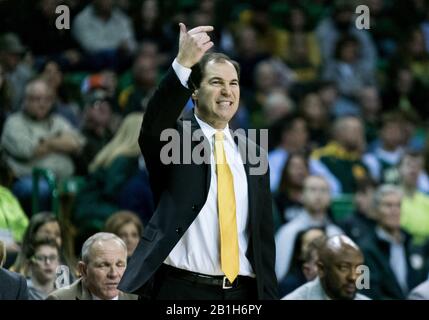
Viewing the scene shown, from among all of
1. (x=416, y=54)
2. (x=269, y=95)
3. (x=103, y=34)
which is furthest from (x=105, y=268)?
(x=416, y=54)

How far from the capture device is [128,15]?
990 centimetres

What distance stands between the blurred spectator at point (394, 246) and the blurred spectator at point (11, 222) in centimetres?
241

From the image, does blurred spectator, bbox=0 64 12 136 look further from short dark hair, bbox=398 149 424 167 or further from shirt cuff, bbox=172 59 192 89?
shirt cuff, bbox=172 59 192 89

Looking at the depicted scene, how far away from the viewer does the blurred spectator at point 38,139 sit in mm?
7824

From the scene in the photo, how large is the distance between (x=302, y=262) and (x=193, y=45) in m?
2.94

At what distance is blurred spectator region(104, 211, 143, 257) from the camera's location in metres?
6.79

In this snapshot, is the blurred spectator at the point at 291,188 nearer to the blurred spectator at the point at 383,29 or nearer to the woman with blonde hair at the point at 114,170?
the woman with blonde hair at the point at 114,170

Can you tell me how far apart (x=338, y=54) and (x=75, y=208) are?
4.02 metres

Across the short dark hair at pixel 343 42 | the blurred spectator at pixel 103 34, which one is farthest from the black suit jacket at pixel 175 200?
the short dark hair at pixel 343 42

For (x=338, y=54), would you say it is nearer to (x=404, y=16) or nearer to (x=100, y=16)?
(x=404, y=16)

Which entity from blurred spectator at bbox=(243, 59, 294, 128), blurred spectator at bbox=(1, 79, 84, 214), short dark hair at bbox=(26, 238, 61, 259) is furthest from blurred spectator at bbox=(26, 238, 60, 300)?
blurred spectator at bbox=(243, 59, 294, 128)

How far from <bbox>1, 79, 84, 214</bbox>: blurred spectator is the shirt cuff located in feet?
10.6

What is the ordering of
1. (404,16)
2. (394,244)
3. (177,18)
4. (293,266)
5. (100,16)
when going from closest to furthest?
(293,266) → (394,244) → (100,16) → (177,18) → (404,16)

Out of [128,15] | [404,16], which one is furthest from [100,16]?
[404,16]
